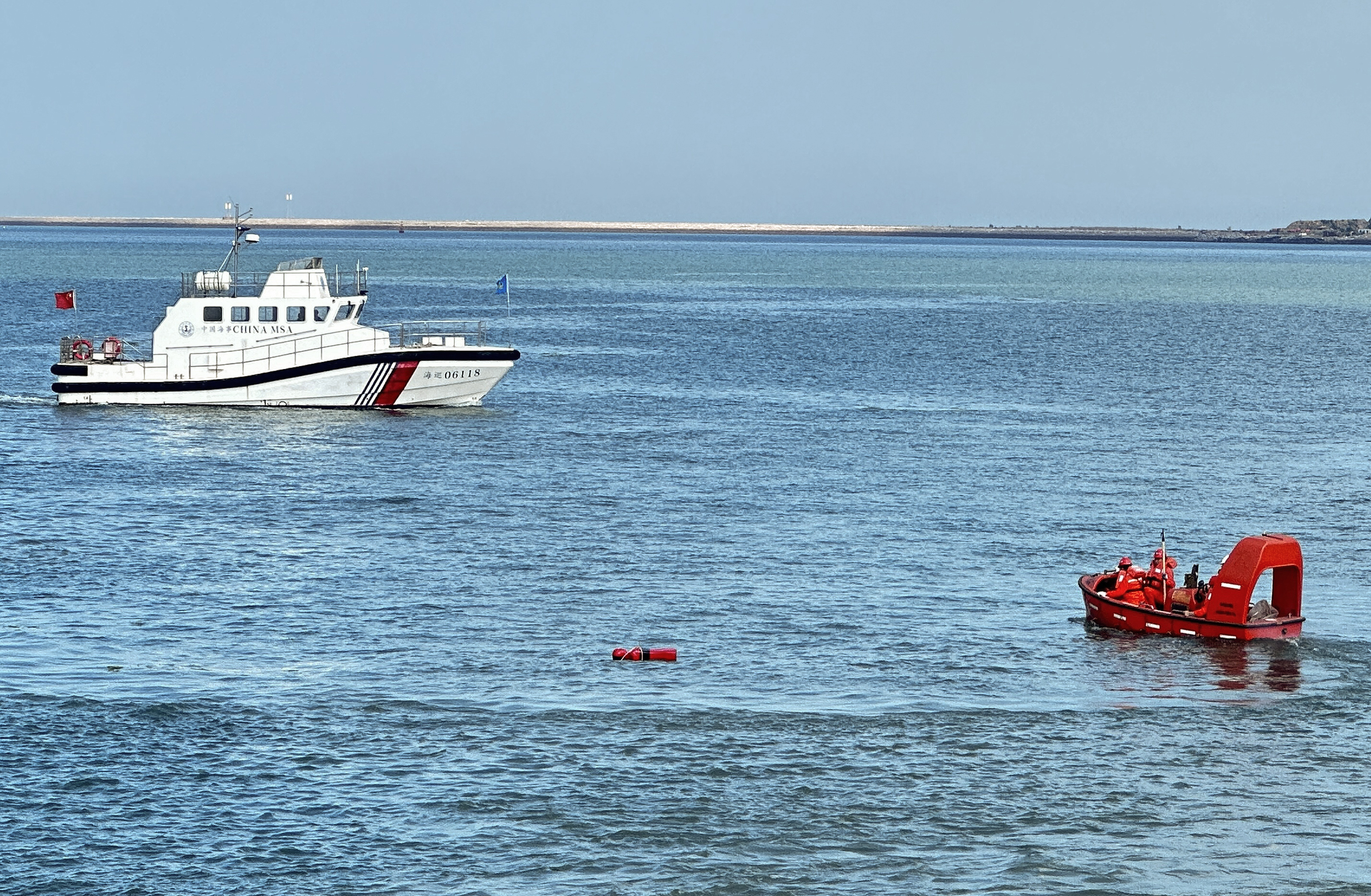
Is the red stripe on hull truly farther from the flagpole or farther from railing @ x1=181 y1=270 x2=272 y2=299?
the flagpole

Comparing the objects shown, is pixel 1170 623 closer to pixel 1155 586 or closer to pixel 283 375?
pixel 1155 586

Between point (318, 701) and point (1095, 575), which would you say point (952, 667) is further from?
point (318, 701)

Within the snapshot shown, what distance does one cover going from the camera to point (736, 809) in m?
23.2

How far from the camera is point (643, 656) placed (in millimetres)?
30062

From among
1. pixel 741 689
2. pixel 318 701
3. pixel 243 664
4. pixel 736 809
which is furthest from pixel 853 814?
pixel 243 664

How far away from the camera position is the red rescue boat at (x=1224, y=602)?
31.5 metres

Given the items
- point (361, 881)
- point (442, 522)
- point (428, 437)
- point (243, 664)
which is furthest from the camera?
point (428, 437)

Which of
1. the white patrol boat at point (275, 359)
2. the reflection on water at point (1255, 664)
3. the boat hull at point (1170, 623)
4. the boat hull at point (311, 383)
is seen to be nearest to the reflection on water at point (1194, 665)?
the reflection on water at point (1255, 664)

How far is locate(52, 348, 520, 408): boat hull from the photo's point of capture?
6166 cm

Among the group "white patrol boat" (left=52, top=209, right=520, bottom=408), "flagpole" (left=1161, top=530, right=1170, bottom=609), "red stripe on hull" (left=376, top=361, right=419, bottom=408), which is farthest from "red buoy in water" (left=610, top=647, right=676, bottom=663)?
"red stripe on hull" (left=376, top=361, right=419, bottom=408)

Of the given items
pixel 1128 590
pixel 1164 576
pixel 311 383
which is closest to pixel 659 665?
pixel 1128 590

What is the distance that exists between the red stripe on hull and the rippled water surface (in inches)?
38.2

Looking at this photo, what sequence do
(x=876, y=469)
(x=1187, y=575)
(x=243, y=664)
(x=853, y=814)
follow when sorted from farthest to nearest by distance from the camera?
(x=876, y=469) → (x=1187, y=575) → (x=243, y=664) → (x=853, y=814)

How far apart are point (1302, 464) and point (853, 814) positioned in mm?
34234
